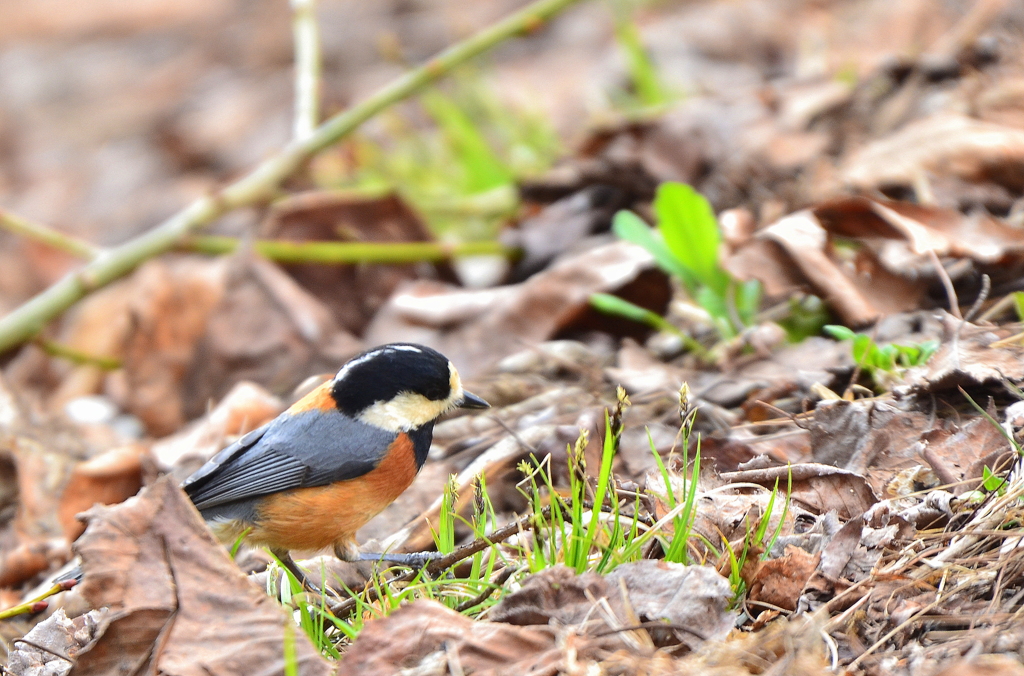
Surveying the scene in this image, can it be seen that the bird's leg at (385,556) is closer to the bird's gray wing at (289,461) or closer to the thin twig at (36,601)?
the bird's gray wing at (289,461)

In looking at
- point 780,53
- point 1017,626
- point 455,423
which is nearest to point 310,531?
point 455,423

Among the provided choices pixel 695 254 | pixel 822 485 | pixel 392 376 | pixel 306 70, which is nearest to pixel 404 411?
pixel 392 376

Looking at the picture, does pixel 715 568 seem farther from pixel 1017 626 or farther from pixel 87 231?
pixel 87 231

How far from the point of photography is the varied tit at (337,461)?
3396 millimetres

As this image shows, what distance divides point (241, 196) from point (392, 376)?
2.56m

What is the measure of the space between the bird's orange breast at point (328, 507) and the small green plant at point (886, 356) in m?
1.57

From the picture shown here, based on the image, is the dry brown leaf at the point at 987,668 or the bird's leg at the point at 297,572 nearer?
the dry brown leaf at the point at 987,668

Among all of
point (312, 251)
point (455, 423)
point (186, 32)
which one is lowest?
point (455, 423)

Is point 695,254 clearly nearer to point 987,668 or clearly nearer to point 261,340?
point 987,668

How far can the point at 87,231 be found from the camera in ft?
30.4

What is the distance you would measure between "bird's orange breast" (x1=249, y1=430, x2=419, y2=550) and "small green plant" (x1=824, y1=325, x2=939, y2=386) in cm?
157

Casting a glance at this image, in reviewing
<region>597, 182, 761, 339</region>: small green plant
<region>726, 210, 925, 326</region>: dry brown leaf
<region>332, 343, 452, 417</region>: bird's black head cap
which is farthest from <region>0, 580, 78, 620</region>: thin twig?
<region>726, 210, 925, 326</region>: dry brown leaf

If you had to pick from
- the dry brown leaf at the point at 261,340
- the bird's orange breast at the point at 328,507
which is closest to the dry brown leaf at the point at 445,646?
the bird's orange breast at the point at 328,507

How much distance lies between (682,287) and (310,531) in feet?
6.72
